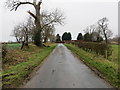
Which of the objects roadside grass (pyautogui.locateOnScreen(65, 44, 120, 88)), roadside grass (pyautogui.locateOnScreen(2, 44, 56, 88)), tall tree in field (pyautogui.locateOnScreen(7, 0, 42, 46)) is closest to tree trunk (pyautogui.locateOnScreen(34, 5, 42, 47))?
tall tree in field (pyautogui.locateOnScreen(7, 0, 42, 46))

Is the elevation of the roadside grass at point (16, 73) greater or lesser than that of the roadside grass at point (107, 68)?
greater

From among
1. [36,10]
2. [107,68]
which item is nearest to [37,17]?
[36,10]

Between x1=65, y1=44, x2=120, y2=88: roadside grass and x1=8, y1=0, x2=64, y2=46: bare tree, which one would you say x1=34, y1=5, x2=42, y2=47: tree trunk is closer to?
x1=8, y1=0, x2=64, y2=46: bare tree

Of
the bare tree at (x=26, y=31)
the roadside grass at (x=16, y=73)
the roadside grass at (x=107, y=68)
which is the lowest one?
the roadside grass at (x=107, y=68)

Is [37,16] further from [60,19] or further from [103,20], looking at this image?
[103,20]

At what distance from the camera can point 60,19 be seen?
34219 millimetres

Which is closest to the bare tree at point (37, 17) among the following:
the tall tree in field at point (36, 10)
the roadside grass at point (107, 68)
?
the tall tree in field at point (36, 10)

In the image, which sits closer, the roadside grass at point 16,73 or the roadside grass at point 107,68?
the roadside grass at point 16,73

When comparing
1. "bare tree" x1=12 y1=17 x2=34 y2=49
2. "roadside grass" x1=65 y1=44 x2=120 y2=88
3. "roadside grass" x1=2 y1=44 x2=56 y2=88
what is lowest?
"roadside grass" x1=65 y1=44 x2=120 y2=88

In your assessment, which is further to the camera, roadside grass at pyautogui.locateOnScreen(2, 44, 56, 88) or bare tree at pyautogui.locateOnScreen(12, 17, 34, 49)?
bare tree at pyautogui.locateOnScreen(12, 17, 34, 49)

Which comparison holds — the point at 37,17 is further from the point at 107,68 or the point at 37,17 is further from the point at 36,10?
the point at 107,68

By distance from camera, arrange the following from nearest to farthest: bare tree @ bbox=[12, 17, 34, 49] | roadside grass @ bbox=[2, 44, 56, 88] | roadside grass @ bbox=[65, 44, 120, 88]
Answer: roadside grass @ bbox=[2, 44, 56, 88]
roadside grass @ bbox=[65, 44, 120, 88]
bare tree @ bbox=[12, 17, 34, 49]

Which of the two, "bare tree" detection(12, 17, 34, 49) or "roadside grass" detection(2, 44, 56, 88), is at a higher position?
"bare tree" detection(12, 17, 34, 49)

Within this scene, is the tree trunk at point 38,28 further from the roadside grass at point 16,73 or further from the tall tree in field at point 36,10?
the roadside grass at point 16,73
